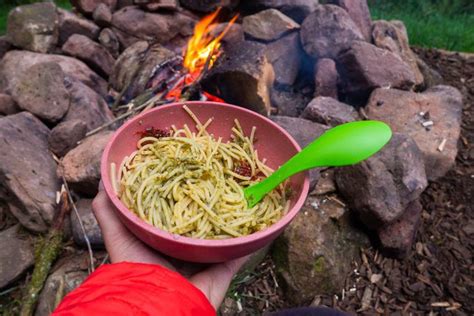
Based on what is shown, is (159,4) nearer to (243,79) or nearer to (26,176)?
(243,79)

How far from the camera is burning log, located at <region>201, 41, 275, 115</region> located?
360cm

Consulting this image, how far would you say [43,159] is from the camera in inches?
129

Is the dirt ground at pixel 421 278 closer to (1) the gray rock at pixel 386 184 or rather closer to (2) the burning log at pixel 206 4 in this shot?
(1) the gray rock at pixel 386 184

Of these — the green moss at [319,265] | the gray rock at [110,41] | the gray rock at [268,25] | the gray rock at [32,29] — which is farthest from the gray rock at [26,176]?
the gray rock at [268,25]

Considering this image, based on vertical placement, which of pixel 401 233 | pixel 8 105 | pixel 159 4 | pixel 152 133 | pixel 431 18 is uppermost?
pixel 152 133

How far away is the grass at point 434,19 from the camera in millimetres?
6012

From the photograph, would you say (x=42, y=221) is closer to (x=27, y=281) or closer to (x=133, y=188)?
(x=27, y=281)

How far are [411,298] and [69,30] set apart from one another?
4078mm

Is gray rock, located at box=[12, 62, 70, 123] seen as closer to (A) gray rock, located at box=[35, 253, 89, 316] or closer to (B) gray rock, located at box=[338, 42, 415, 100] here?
(A) gray rock, located at box=[35, 253, 89, 316]

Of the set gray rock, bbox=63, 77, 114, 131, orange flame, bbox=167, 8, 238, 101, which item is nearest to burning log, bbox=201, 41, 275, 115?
orange flame, bbox=167, 8, 238, 101

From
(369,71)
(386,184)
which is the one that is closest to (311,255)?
(386,184)

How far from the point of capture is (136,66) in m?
4.27

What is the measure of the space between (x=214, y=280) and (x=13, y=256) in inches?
72.2

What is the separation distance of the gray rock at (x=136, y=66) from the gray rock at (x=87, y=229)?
1.40 metres
